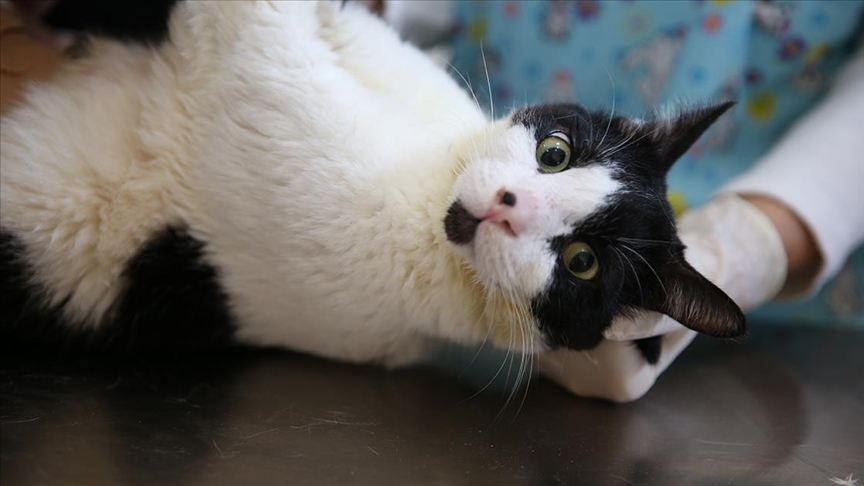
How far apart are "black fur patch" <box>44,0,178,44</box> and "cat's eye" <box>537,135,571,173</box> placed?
0.78 meters

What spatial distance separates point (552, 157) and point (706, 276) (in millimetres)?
430

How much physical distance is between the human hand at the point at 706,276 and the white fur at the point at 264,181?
0.58ft

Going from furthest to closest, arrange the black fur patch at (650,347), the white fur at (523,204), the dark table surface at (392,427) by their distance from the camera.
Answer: the black fur patch at (650,347)
the white fur at (523,204)
the dark table surface at (392,427)

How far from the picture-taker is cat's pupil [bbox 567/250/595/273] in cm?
119

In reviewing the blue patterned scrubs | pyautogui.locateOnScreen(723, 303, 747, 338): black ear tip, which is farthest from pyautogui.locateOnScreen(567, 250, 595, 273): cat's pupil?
the blue patterned scrubs

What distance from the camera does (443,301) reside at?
4.33 ft

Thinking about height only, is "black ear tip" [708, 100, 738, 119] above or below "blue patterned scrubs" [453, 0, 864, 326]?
below

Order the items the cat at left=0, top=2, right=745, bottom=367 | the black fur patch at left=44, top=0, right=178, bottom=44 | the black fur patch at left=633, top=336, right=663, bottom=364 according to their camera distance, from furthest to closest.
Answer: the black fur patch at left=44, top=0, right=178, bottom=44 → the black fur patch at left=633, top=336, right=663, bottom=364 → the cat at left=0, top=2, right=745, bottom=367

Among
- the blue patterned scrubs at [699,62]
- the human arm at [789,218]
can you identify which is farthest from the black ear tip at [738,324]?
the blue patterned scrubs at [699,62]

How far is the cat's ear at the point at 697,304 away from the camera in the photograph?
1.18 metres

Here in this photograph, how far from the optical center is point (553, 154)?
122cm

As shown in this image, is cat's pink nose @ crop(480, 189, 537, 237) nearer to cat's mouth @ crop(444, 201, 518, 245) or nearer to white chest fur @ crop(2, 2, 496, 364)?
cat's mouth @ crop(444, 201, 518, 245)

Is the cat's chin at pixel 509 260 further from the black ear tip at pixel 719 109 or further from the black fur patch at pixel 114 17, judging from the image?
the black fur patch at pixel 114 17

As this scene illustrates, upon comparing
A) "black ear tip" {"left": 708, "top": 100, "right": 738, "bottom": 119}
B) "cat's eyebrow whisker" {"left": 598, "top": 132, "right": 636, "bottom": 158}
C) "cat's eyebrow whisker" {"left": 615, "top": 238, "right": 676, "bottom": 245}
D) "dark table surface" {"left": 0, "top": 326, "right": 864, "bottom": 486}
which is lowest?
"dark table surface" {"left": 0, "top": 326, "right": 864, "bottom": 486}
